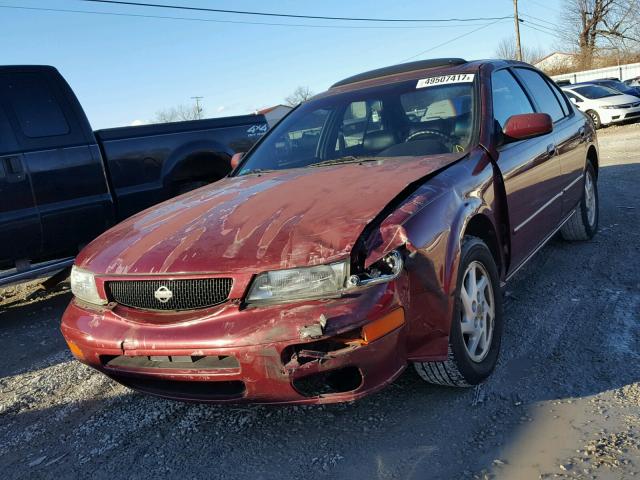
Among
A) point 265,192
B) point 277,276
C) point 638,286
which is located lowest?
point 638,286

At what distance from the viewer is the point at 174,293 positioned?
8.06 ft

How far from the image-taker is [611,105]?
17859 millimetres

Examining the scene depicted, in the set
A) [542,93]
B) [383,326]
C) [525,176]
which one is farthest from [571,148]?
[383,326]

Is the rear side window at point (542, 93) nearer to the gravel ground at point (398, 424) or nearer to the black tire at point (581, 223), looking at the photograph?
the black tire at point (581, 223)

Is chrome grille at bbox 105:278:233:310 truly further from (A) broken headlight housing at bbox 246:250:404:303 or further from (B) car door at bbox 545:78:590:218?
(B) car door at bbox 545:78:590:218

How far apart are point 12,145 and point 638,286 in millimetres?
4956

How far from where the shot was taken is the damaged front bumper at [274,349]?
2203mm

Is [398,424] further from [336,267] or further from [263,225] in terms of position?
[263,225]

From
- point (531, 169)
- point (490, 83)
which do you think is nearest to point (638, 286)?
point (531, 169)

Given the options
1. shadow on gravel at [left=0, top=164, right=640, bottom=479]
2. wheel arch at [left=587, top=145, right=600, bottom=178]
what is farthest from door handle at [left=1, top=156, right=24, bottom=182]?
wheel arch at [left=587, top=145, right=600, bottom=178]

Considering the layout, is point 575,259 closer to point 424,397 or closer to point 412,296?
point 424,397

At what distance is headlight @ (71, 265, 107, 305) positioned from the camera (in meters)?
2.75

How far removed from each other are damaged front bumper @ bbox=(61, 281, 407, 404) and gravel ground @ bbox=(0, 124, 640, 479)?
0.30m

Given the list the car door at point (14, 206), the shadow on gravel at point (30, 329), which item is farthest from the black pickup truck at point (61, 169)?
the shadow on gravel at point (30, 329)
